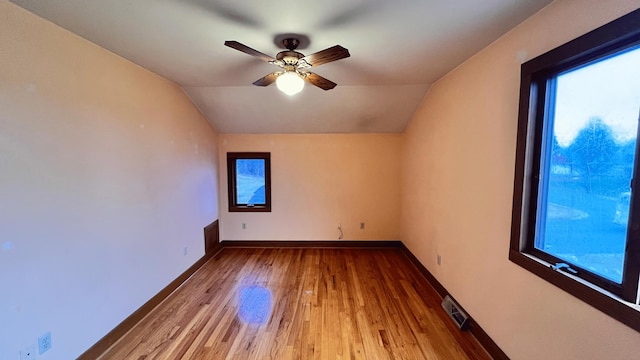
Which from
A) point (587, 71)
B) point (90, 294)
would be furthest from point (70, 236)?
point (587, 71)

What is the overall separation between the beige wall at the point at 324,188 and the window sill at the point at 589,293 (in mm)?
2822

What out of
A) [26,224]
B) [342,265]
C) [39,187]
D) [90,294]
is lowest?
[342,265]

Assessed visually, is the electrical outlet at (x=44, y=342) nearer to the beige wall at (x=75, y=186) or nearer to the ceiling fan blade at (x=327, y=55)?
the beige wall at (x=75, y=186)

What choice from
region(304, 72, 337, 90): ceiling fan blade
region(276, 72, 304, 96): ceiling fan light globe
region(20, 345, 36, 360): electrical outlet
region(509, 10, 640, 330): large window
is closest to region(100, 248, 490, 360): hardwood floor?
region(20, 345, 36, 360): electrical outlet

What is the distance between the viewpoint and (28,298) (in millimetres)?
1594

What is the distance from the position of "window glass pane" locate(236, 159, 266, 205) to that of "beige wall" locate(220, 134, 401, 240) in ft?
0.70

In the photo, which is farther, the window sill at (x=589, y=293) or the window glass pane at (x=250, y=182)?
the window glass pane at (x=250, y=182)

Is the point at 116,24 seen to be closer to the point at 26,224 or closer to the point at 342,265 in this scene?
the point at 26,224

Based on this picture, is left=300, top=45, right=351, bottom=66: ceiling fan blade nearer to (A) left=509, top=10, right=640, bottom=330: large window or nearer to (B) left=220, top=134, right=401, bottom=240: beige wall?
(A) left=509, top=10, right=640, bottom=330: large window

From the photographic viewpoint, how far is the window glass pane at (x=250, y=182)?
4575 mm

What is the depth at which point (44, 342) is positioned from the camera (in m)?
1.68

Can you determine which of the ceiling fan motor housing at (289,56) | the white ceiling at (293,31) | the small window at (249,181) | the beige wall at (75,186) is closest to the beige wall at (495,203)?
the white ceiling at (293,31)

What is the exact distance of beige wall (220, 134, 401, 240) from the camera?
4477mm

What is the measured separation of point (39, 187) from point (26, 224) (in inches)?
9.1
